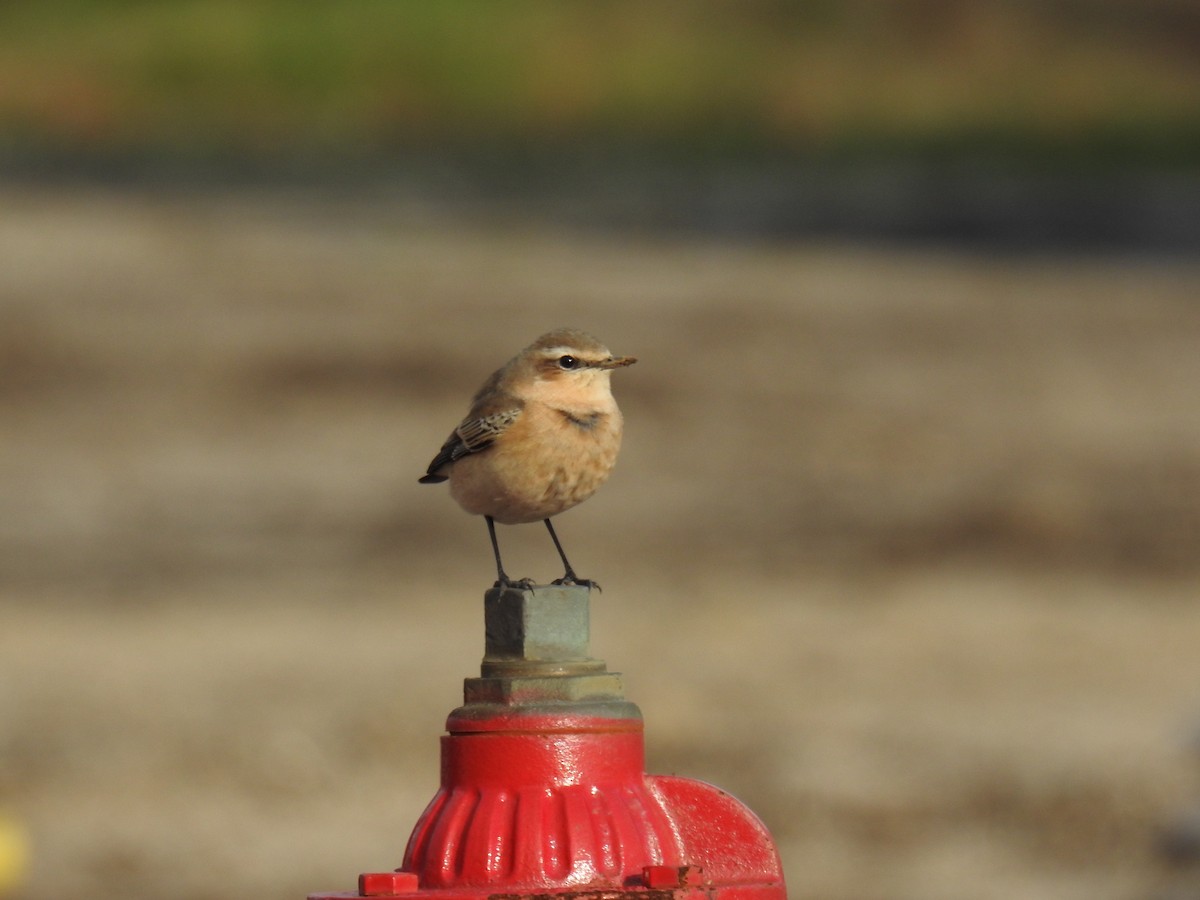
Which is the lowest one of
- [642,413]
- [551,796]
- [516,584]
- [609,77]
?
[551,796]

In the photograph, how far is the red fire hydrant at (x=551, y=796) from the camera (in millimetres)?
2648

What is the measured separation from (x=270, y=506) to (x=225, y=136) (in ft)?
30.7

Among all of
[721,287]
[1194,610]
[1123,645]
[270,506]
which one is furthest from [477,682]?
[721,287]

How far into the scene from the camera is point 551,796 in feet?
8.80

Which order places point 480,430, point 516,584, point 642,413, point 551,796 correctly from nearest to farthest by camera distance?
point 551,796 < point 516,584 < point 480,430 < point 642,413

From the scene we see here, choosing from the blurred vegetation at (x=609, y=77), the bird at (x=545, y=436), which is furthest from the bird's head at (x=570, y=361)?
the blurred vegetation at (x=609, y=77)

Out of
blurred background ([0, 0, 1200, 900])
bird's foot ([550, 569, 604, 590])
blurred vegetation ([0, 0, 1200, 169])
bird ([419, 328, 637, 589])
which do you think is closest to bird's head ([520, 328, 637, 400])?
bird ([419, 328, 637, 589])

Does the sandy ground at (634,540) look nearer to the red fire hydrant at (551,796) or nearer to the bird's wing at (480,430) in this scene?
the bird's wing at (480,430)

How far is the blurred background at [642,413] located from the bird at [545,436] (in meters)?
6.56

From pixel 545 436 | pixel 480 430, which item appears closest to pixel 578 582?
pixel 545 436

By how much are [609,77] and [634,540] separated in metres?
11.6

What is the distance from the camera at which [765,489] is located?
52.9 feet

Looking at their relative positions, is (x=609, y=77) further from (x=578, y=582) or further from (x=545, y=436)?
(x=578, y=582)

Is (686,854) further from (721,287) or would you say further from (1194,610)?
(721,287)
